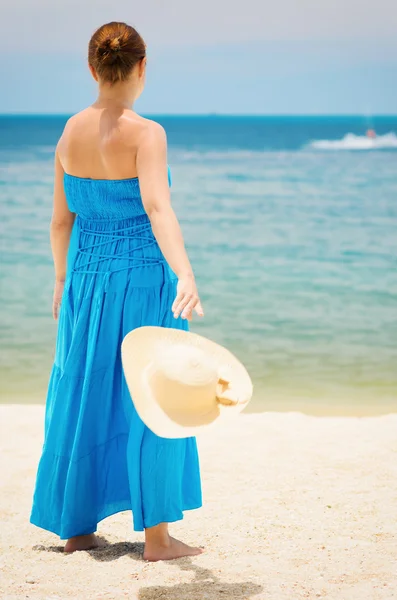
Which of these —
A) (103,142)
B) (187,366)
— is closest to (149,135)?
(103,142)

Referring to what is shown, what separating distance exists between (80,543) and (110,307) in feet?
2.54

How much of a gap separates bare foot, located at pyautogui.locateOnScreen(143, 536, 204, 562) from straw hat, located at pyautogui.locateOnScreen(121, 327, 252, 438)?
0.65 metres

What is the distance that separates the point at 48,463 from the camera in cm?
323

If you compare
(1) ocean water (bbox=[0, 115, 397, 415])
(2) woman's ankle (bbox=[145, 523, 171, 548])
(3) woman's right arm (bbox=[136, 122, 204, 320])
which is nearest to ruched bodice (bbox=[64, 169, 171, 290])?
(3) woman's right arm (bbox=[136, 122, 204, 320])

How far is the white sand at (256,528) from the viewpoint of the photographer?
9.70 ft

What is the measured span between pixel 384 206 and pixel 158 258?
17221mm

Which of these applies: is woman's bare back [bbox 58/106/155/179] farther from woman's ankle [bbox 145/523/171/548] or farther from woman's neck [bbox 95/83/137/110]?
woman's ankle [bbox 145/523/171/548]

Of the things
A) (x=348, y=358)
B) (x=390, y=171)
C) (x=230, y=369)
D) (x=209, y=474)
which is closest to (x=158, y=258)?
(x=230, y=369)

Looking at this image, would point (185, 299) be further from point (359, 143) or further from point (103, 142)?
point (359, 143)

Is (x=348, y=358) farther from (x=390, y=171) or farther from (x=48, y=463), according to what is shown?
(x=390, y=171)

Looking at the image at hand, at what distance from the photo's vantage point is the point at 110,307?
3111 mm

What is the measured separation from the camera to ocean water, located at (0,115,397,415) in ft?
23.3

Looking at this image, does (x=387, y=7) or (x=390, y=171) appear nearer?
(x=390, y=171)

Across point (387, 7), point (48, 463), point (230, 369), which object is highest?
point (387, 7)
